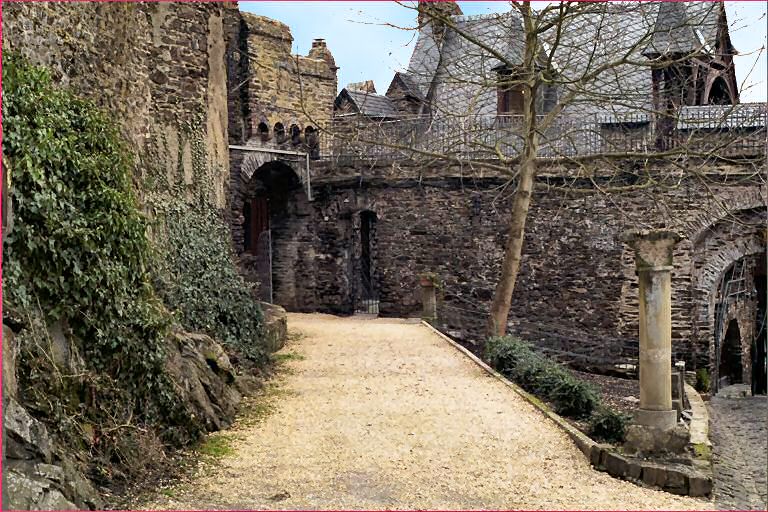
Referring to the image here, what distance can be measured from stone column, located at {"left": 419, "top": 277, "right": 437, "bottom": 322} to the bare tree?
8.44 ft

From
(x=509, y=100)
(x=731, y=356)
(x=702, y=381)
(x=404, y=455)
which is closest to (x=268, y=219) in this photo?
(x=509, y=100)

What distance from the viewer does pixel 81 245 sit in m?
6.07

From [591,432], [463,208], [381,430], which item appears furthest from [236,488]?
[463,208]

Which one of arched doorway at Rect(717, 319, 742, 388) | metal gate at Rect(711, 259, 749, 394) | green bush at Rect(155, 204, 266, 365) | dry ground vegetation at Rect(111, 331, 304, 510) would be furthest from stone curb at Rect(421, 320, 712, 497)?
arched doorway at Rect(717, 319, 742, 388)

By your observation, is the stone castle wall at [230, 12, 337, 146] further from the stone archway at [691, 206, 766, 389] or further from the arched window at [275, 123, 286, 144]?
the stone archway at [691, 206, 766, 389]

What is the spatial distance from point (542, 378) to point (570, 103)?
4.62 metres

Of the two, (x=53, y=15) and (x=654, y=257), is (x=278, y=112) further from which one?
(x=654, y=257)

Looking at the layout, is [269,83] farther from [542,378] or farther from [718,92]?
[542,378]

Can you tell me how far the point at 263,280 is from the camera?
847 inches

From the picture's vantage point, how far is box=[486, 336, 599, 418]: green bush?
30.8ft

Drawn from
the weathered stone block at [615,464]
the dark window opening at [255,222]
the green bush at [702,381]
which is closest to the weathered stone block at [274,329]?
the weathered stone block at [615,464]

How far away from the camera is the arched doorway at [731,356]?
844 inches

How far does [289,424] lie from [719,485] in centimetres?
481

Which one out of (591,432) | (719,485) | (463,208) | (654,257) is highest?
(463,208)
